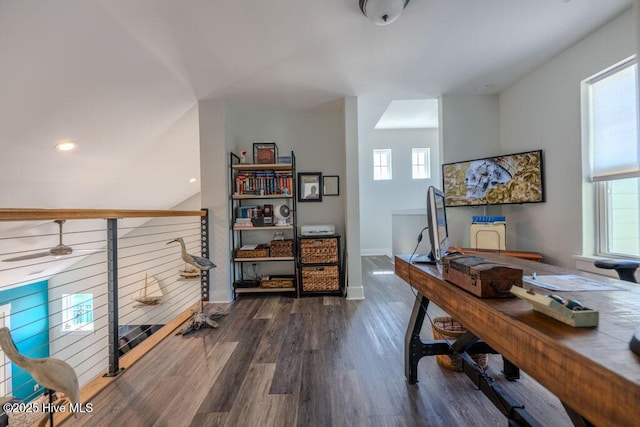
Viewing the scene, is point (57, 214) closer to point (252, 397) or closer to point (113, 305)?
point (113, 305)

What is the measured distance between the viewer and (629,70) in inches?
81.1

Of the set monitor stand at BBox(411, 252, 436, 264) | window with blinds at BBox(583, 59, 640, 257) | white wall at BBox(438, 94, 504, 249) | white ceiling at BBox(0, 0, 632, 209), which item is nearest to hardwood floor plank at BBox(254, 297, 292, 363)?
monitor stand at BBox(411, 252, 436, 264)

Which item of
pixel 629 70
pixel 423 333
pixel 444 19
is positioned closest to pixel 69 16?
pixel 444 19

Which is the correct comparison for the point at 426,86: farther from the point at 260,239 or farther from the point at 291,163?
the point at 260,239

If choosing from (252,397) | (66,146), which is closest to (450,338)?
(252,397)

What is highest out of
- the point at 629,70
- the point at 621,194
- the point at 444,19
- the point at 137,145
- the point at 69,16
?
the point at 444,19

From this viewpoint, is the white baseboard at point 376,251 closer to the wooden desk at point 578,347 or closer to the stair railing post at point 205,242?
the stair railing post at point 205,242

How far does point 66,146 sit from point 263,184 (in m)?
1.95

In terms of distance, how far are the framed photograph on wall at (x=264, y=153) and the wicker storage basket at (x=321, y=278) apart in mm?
1453

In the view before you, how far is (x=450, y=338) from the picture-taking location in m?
1.77

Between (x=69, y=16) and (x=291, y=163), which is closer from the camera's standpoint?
(x=69, y=16)

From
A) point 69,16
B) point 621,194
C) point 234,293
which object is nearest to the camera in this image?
point 69,16

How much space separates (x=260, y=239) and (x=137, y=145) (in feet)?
6.25

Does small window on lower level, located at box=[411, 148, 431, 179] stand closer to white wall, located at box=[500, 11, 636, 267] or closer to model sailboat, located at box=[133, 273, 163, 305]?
white wall, located at box=[500, 11, 636, 267]
